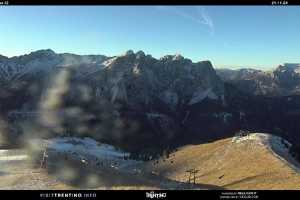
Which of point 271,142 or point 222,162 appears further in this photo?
point 222,162
